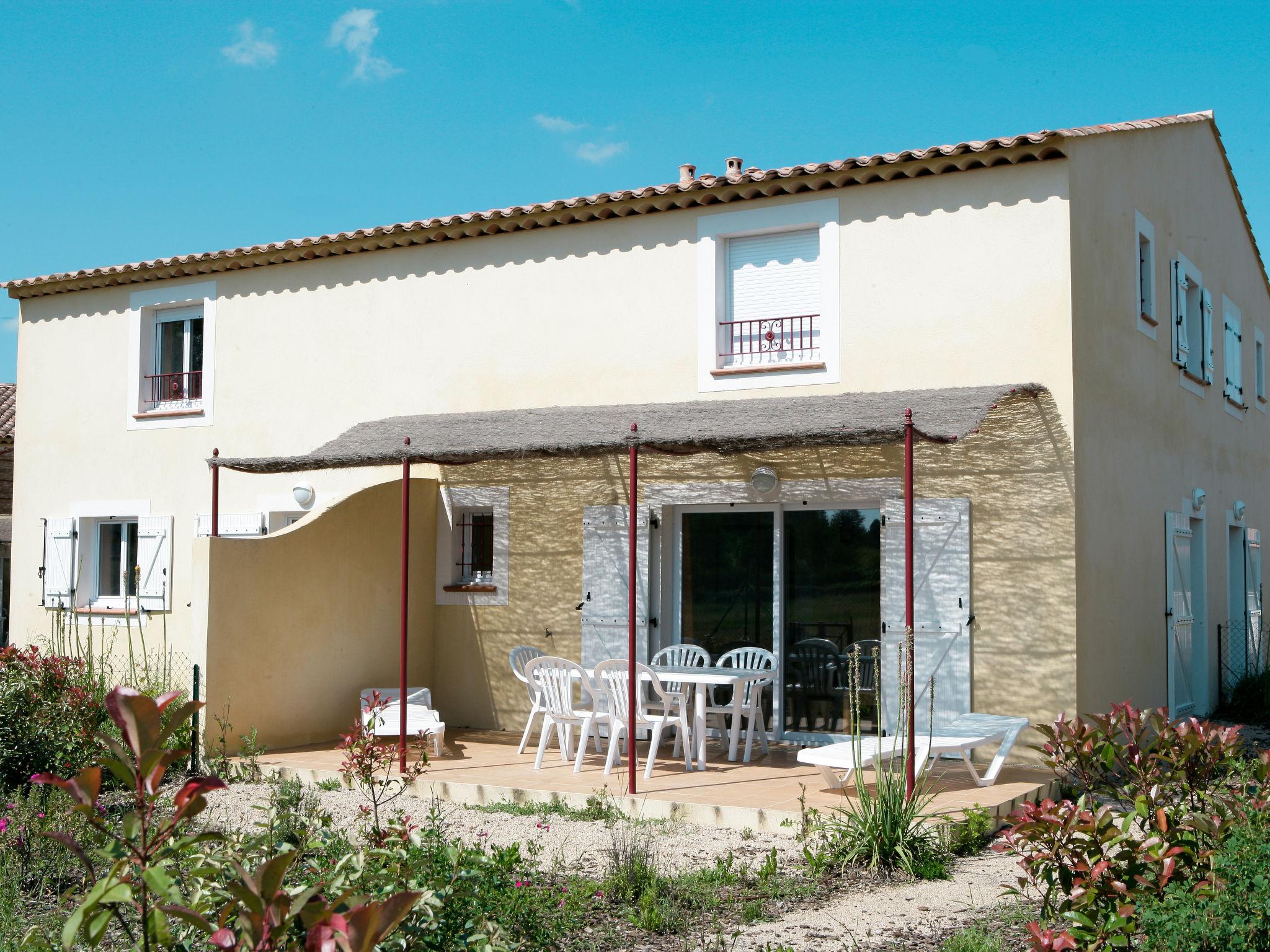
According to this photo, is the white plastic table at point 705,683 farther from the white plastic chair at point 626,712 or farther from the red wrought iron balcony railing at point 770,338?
the red wrought iron balcony railing at point 770,338

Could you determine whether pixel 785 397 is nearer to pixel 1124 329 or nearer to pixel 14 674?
pixel 1124 329

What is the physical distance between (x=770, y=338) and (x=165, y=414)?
7.12m

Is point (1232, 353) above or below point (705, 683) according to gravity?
above

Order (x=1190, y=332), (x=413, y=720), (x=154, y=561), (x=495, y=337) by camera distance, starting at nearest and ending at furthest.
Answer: (x=413, y=720) < (x=495, y=337) < (x=154, y=561) < (x=1190, y=332)

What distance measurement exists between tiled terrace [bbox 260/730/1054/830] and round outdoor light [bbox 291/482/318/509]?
2990 millimetres

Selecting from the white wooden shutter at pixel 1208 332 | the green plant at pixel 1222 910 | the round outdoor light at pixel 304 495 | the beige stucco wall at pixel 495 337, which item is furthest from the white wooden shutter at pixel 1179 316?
the green plant at pixel 1222 910

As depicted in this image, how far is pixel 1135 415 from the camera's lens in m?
11.4

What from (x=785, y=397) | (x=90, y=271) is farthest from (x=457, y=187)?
(x=785, y=397)

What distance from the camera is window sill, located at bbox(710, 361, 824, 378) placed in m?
10.7

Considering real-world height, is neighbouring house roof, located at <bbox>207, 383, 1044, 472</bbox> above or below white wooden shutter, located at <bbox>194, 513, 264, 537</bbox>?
above

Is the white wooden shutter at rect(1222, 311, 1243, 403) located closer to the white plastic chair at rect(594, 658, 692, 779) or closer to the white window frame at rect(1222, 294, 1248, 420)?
the white window frame at rect(1222, 294, 1248, 420)

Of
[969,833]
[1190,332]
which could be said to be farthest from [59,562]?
[1190,332]

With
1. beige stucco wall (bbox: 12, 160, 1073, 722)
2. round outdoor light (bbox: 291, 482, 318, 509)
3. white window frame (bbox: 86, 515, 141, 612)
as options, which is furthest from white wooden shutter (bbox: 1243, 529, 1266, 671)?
white window frame (bbox: 86, 515, 141, 612)

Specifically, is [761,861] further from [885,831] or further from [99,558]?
[99,558]
